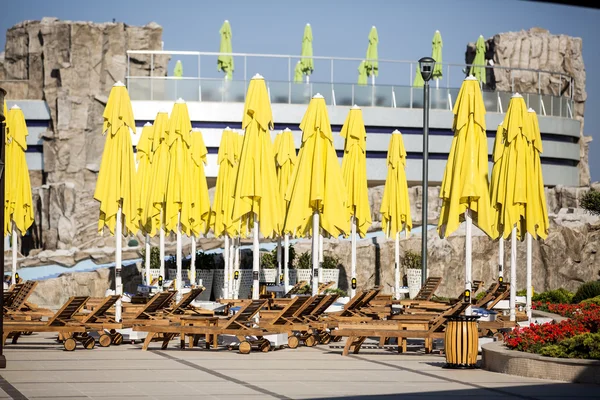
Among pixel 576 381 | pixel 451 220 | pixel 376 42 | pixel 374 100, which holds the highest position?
pixel 376 42

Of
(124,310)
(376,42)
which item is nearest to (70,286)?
(124,310)

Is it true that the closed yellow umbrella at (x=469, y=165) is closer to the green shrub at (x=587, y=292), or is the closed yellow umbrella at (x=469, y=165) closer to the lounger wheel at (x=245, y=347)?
the lounger wheel at (x=245, y=347)

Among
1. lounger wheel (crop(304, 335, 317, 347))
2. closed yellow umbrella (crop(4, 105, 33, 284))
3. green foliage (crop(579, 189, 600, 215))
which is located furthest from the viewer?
green foliage (crop(579, 189, 600, 215))

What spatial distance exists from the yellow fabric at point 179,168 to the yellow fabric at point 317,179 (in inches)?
141

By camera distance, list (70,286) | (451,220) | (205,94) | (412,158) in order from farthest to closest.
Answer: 1. (412,158)
2. (205,94)
3. (70,286)
4. (451,220)

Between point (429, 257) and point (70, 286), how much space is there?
389 inches

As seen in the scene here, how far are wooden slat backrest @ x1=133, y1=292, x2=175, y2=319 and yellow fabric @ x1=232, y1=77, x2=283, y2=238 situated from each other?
183 centimetres

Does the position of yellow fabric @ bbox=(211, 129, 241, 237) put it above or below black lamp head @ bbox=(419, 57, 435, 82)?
below

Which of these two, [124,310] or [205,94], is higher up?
[205,94]

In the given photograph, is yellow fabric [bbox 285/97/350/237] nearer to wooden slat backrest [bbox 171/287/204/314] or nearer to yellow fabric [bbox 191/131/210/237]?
wooden slat backrest [bbox 171/287/204/314]

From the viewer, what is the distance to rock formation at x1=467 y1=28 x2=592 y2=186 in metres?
53.1

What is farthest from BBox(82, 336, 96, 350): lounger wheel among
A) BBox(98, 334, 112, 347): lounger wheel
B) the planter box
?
the planter box

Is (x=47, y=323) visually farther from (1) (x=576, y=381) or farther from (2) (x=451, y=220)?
(1) (x=576, y=381)

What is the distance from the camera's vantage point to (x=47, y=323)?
14.7 meters
